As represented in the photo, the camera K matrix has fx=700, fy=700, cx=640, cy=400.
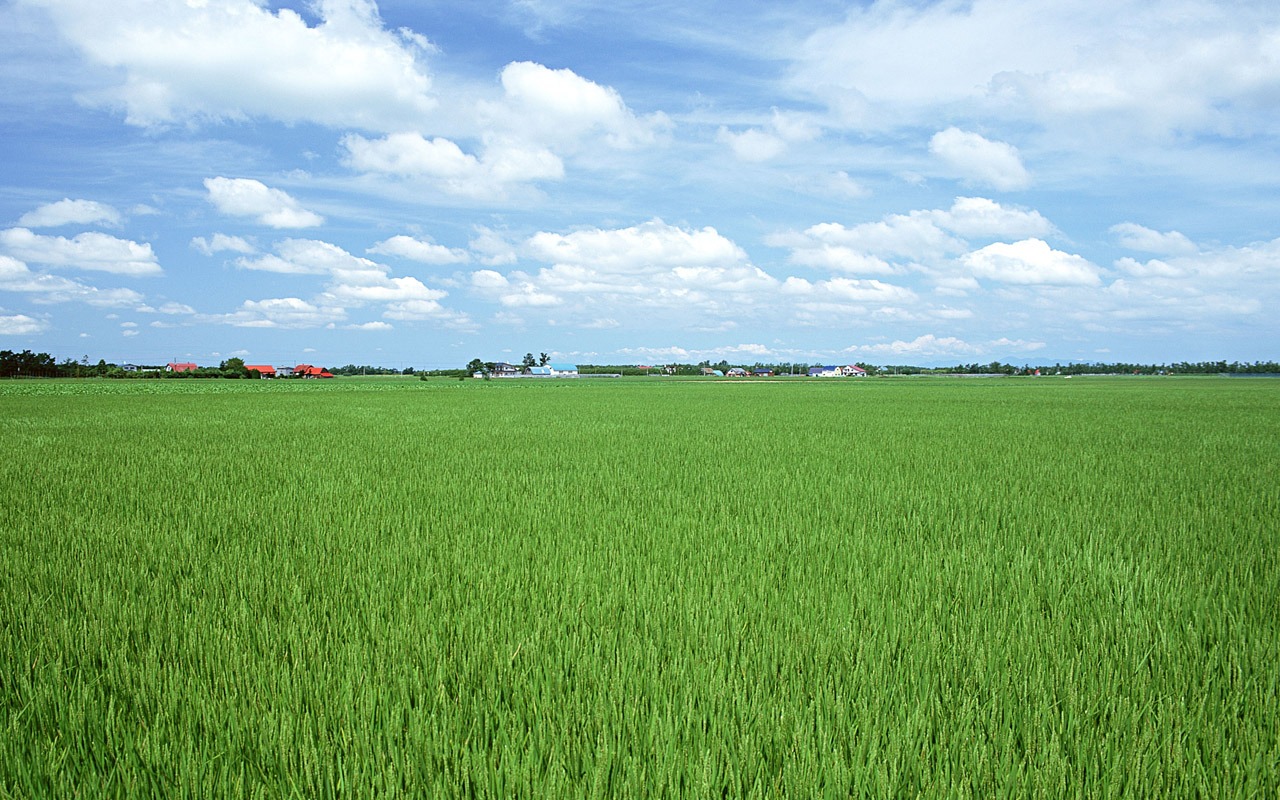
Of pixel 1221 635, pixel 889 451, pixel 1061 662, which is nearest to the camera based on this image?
pixel 1061 662

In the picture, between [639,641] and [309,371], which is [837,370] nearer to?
[309,371]

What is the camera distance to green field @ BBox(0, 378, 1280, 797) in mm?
1999

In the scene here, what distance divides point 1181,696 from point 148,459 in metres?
11.4

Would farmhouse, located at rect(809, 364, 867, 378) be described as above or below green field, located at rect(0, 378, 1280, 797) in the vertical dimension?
above

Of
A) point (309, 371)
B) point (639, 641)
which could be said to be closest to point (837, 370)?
point (309, 371)

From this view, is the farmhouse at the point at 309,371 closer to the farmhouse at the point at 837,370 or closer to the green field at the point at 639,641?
the farmhouse at the point at 837,370

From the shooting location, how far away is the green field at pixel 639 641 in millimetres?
1999

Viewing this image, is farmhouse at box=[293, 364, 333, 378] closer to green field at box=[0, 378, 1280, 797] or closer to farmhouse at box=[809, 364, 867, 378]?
farmhouse at box=[809, 364, 867, 378]

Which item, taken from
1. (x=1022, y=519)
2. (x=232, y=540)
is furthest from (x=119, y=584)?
(x=1022, y=519)

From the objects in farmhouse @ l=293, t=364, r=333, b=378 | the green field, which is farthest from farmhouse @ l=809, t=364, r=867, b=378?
the green field

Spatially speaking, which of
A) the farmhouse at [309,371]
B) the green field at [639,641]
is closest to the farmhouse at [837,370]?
the farmhouse at [309,371]

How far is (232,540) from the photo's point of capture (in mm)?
4926

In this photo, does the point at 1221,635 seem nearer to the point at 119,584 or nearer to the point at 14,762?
the point at 14,762

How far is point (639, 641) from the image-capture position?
2.80 m
